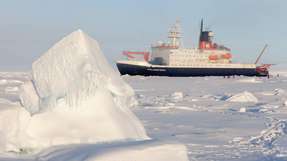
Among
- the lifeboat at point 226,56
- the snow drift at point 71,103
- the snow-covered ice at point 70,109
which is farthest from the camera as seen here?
the lifeboat at point 226,56

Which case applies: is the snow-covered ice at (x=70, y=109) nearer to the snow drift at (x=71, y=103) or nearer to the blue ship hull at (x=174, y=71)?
the snow drift at (x=71, y=103)

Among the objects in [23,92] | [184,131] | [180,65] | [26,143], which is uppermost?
[23,92]

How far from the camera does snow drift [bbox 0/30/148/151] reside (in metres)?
5.33

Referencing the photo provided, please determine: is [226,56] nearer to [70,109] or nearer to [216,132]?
[216,132]

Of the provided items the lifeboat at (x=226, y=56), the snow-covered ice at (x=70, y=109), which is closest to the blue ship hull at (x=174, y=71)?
the lifeboat at (x=226, y=56)

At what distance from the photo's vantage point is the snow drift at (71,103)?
5332 mm

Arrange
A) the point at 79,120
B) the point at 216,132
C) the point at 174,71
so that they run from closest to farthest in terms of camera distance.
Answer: the point at 79,120 → the point at 216,132 → the point at 174,71

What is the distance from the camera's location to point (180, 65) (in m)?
42.5

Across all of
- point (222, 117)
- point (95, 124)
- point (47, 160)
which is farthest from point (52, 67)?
point (222, 117)

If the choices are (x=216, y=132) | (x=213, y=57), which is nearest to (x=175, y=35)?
(x=213, y=57)

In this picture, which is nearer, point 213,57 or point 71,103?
point 71,103

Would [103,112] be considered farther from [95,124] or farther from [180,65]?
[180,65]

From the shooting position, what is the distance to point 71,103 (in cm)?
555

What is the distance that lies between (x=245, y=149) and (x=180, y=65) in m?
36.8
